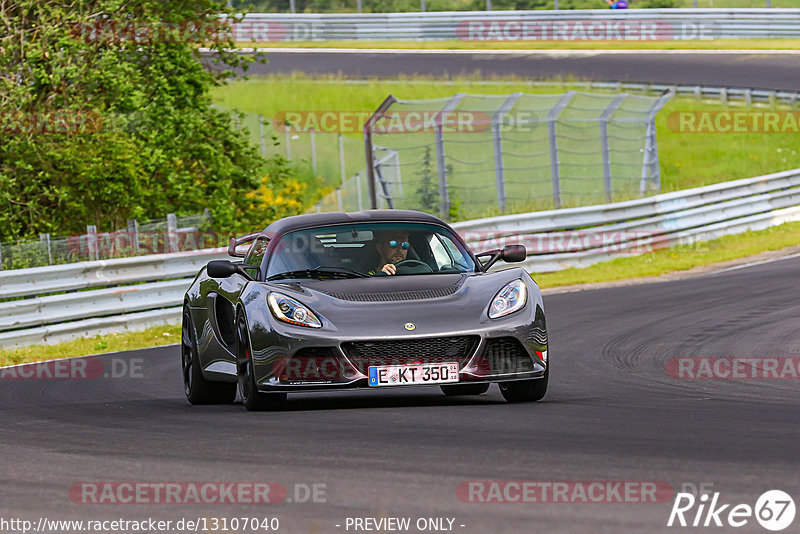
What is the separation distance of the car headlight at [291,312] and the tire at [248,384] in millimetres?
305

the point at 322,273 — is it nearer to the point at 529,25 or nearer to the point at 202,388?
the point at 202,388

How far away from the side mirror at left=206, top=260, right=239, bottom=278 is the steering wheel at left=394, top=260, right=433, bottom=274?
115cm

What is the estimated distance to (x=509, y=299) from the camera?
8.76 meters

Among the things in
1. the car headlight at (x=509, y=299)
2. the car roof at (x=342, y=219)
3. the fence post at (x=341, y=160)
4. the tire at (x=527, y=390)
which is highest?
the car roof at (x=342, y=219)

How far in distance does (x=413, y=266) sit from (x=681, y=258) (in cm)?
1441

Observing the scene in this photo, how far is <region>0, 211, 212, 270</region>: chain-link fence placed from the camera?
1869cm

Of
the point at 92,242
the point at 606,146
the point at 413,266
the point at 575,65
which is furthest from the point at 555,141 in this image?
the point at 575,65

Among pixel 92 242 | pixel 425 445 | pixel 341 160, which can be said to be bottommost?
Result: pixel 341 160

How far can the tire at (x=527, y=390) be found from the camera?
8.80m

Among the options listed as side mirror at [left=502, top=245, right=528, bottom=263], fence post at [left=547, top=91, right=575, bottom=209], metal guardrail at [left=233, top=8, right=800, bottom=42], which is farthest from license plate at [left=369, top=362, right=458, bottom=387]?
metal guardrail at [left=233, top=8, right=800, bottom=42]

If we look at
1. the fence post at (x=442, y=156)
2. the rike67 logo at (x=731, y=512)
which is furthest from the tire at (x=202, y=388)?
the fence post at (x=442, y=156)

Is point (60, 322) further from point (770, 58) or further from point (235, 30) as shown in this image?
point (235, 30)

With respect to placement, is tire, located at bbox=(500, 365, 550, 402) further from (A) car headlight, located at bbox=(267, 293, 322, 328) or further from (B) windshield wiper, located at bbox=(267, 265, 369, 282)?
(A) car headlight, located at bbox=(267, 293, 322, 328)

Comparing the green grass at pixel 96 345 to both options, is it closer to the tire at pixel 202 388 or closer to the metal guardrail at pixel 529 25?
the tire at pixel 202 388
